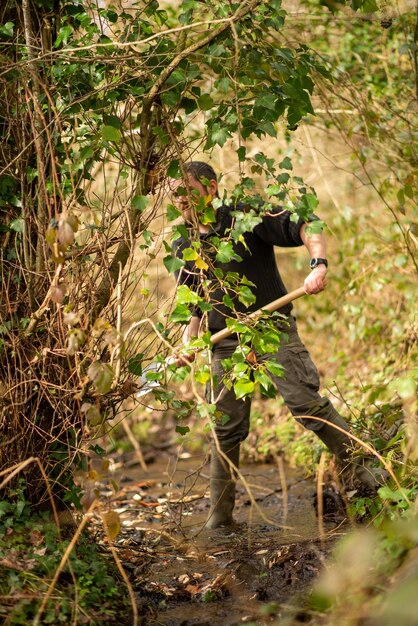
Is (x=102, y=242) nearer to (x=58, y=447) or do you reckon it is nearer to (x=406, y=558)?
(x=58, y=447)

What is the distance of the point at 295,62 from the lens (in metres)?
3.37

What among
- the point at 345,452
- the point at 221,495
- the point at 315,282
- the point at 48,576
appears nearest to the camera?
the point at 48,576

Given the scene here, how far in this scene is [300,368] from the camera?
412 cm

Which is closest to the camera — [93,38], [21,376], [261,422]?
[21,376]

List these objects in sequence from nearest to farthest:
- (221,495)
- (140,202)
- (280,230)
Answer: (140,202) < (280,230) < (221,495)

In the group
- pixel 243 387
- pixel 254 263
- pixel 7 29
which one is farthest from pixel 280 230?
pixel 7 29

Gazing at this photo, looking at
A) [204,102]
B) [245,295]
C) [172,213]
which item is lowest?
[245,295]

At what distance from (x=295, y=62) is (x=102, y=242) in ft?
4.06

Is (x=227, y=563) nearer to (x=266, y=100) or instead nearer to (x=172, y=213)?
(x=172, y=213)

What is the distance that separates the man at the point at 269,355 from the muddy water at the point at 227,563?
316mm

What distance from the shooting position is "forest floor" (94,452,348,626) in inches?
122

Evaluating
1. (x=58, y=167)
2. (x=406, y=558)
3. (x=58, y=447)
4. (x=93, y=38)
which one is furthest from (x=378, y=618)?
(x=93, y=38)

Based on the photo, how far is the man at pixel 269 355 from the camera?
393 centimetres

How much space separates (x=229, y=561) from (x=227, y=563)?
1.0 inches
